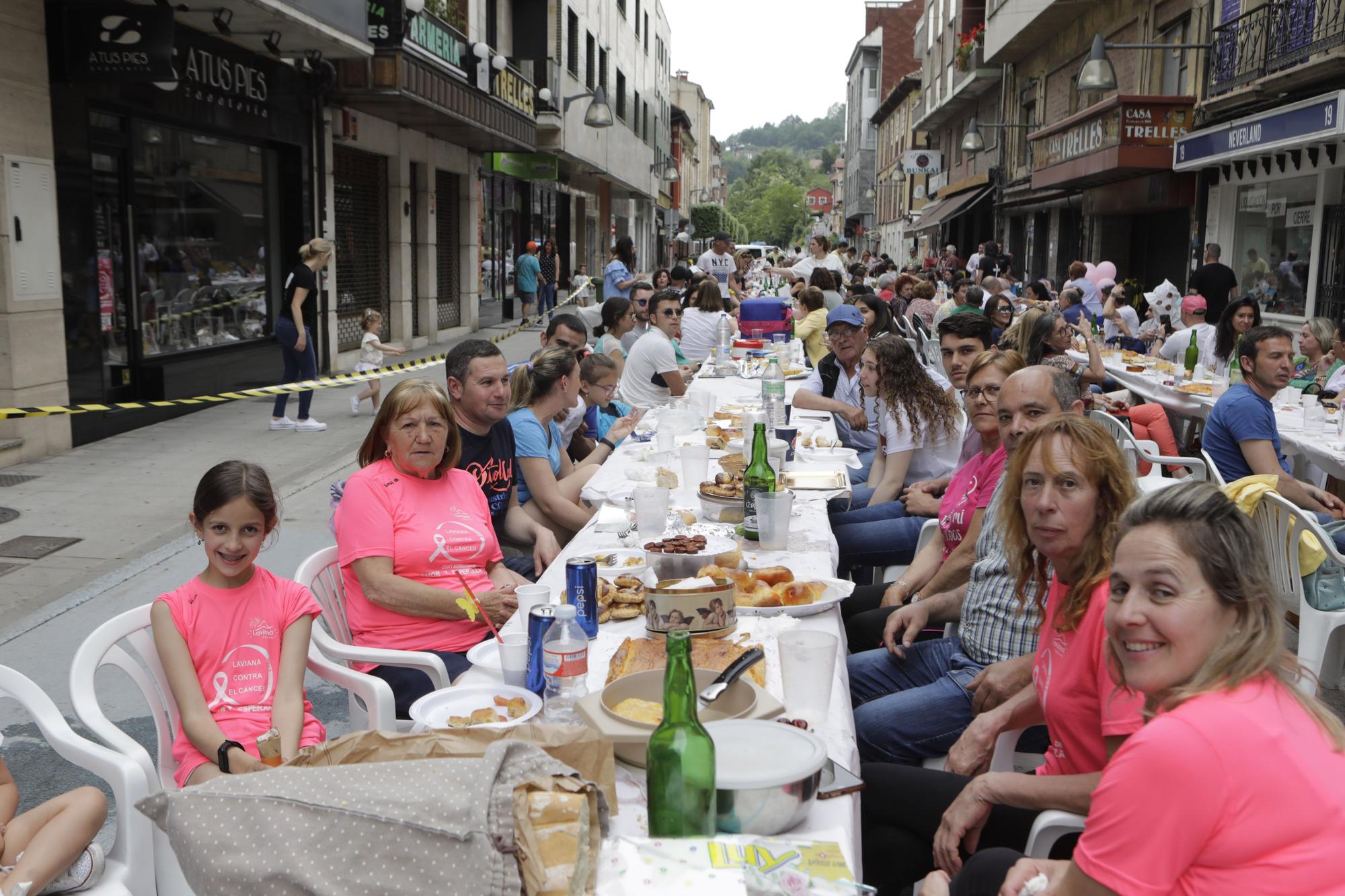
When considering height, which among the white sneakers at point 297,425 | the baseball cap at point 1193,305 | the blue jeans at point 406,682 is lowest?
the white sneakers at point 297,425

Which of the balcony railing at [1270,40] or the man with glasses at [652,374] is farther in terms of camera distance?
the balcony railing at [1270,40]

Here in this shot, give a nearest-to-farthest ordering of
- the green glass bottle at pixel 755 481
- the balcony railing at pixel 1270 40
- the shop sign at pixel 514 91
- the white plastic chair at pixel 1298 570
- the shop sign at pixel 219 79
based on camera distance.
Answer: the green glass bottle at pixel 755 481 → the white plastic chair at pixel 1298 570 → the shop sign at pixel 219 79 → the balcony railing at pixel 1270 40 → the shop sign at pixel 514 91

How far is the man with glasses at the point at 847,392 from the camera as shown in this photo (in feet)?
25.3

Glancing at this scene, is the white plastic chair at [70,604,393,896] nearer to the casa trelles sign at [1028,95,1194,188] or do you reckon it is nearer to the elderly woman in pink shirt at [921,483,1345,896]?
the elderly woman in pink shirt at [921,483,1345,896]

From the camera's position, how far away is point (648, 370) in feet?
29.9

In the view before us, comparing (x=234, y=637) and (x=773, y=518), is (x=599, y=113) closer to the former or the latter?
(x=773, y=518)

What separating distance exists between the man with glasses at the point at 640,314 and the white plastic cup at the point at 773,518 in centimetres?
665

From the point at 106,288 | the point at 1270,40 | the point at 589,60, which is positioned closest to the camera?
the point at 106,288

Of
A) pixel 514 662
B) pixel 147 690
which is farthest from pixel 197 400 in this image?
pixel 514 662

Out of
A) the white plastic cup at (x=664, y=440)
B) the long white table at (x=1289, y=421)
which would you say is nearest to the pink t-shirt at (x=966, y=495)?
the white plastic cup at (x=664, y=440)

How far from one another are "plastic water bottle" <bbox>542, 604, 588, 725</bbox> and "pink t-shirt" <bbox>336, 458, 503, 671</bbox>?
1.16m

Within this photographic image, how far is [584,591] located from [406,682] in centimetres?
93

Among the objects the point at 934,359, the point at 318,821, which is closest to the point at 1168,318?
the point at 934,359

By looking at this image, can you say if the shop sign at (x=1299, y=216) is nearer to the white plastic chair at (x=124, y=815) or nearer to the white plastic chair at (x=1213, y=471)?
the white plastic chair at (x=1213, y=471)
